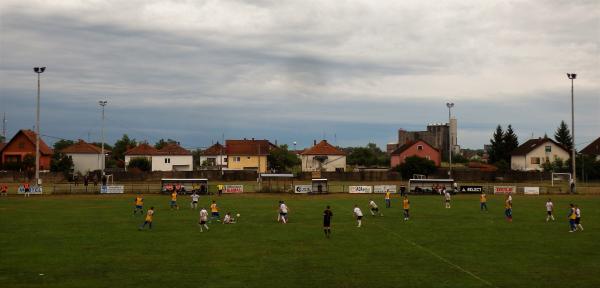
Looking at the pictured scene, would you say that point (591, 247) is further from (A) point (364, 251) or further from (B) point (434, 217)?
(B) point (434, 217)

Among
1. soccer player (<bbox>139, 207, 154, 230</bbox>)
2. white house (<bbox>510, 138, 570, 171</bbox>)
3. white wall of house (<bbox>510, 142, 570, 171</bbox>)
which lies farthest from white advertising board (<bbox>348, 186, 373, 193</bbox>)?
white wall of house (<bbox>510, 142, 570, 171</bbox>)

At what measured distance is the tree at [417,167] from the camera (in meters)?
106

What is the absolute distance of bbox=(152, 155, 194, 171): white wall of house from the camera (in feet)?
406

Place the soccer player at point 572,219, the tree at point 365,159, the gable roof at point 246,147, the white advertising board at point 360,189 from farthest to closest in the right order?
the tree at point 365,159
the gable roof at point 246,147
the white advertising board at point 360,189
the soccer player at point 572,219

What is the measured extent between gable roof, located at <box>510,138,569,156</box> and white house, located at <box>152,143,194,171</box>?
206ft

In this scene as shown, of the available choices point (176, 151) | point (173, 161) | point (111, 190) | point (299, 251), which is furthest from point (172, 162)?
point (299, 251)

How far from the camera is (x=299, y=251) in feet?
94.8

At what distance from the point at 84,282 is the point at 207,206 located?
3232 cm

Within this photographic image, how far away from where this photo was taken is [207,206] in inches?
2141

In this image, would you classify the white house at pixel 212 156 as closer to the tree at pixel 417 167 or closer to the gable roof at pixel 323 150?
the gable roof at pixel 323 150

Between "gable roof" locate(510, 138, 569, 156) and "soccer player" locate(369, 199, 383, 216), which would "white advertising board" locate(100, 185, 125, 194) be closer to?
"soccer player" locate(369, 199, 383, 216)

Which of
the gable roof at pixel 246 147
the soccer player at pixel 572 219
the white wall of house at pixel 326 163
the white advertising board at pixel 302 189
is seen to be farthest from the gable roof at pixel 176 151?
the soccer player at pixel 572 219

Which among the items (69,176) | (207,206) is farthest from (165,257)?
(69,176)

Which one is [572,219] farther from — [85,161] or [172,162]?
[85,161]
